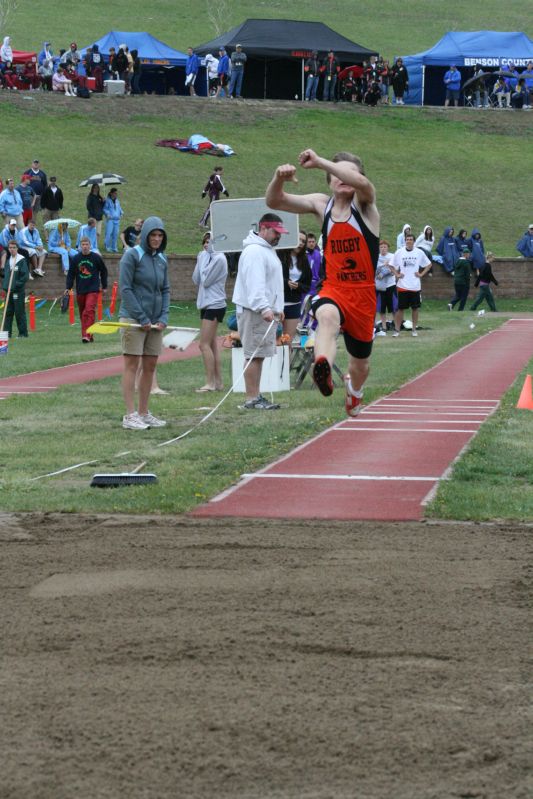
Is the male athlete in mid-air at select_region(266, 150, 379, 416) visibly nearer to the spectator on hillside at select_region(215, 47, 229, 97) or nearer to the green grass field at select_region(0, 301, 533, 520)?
the green grass field at select_region(0, 301, 533, 520)

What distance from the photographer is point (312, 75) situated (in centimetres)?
5156

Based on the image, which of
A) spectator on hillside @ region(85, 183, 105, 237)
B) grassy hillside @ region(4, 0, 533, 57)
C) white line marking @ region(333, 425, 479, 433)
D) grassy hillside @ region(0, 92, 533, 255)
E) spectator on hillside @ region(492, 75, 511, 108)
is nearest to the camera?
white line marking @ region(333, 425, 479, 433)

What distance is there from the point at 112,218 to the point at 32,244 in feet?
12.8

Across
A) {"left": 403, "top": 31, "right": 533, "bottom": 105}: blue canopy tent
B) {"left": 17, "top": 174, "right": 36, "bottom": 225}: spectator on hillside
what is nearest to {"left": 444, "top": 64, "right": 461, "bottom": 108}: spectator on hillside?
{"left": 403, "top": 31, "right": 533, "bottom": 105}: blue canopy tent

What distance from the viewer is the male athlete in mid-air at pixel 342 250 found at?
25.9 ft

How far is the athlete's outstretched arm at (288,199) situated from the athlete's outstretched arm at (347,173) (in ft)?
0.48

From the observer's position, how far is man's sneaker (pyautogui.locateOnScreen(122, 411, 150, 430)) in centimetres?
1198

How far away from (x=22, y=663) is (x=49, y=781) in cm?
118

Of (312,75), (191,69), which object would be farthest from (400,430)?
(312,75)

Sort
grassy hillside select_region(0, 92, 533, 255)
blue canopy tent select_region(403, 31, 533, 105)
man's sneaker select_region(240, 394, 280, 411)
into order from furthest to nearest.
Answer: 1. blue canopy tent select_region(403, 31, 533, 105)
2. grassy hillside select_region(0, 92, 533, 255)
3. man's sneaker select_region(240, 394, 280, 411)

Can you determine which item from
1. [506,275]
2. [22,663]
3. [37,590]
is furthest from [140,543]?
[506,275]

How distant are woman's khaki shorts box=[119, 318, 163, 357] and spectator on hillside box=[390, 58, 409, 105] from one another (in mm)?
42181

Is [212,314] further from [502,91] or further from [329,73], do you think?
[502,91]

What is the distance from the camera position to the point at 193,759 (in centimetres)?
392
